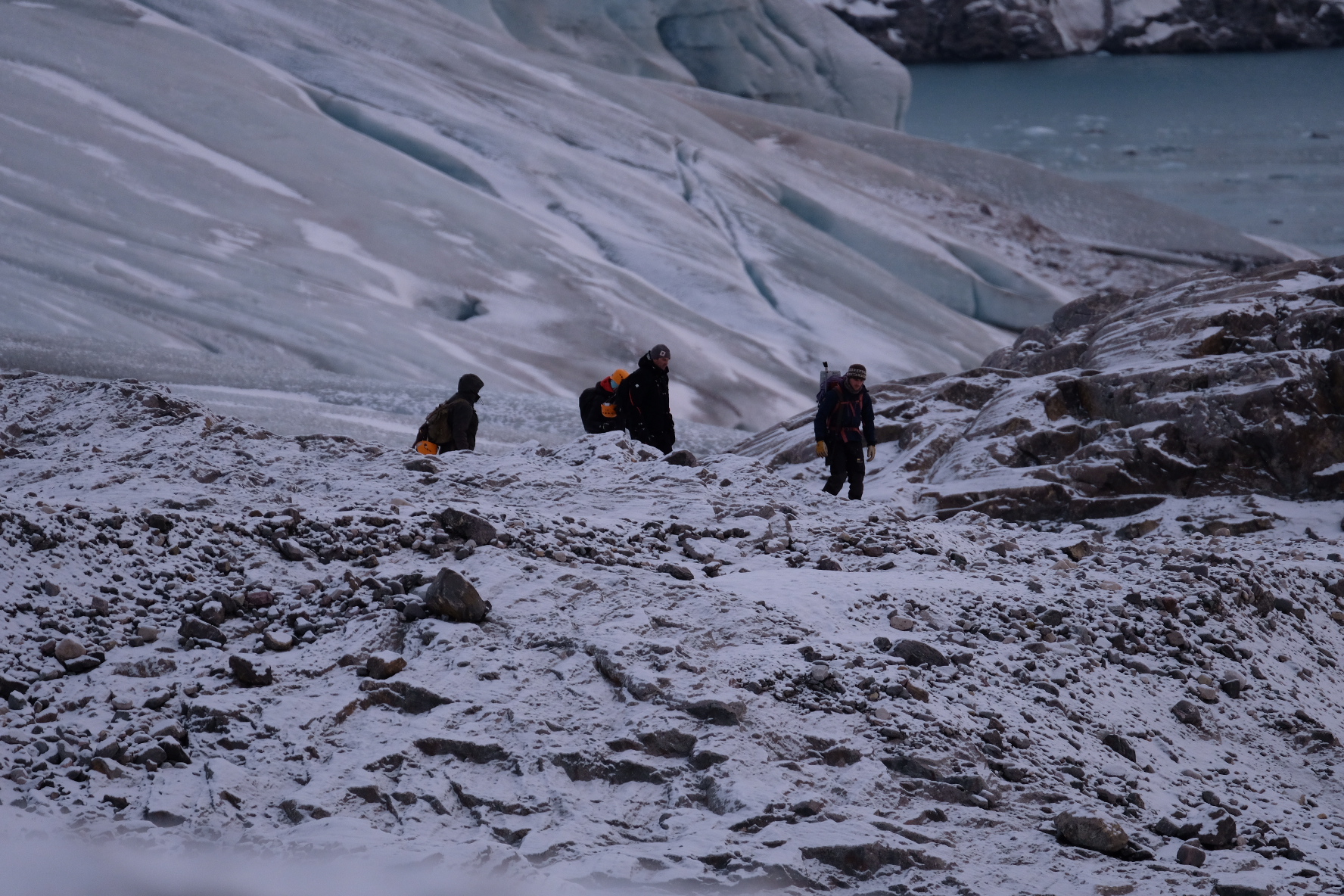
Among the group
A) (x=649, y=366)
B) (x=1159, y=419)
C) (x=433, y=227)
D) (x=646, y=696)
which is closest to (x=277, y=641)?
(x=646, y=696)

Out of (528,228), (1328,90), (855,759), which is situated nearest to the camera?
(855,759)

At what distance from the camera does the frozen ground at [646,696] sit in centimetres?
334

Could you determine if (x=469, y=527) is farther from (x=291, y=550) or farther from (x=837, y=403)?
(x=837, y=403)

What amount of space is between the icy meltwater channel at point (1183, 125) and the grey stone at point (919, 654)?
24706mm

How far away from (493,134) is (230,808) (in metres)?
15.1

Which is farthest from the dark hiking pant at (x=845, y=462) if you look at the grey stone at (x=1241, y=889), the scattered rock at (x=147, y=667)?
the scattered rock at (x=147, y=667)

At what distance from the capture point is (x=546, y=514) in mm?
5297

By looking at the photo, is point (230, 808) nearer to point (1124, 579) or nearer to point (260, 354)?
point (1124, 579)

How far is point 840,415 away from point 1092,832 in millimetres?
3711

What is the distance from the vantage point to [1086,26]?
4644 cm

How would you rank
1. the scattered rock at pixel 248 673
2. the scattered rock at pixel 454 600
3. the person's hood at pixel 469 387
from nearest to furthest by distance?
the scattered rock at pixel 248 673 → the scattered rock at pixel 454 600 → the person's hood at pixel 469 387

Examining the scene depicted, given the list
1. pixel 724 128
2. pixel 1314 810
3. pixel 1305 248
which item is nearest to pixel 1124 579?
pixel 1314 810

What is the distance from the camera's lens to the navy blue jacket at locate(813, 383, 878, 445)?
6930 millimetres

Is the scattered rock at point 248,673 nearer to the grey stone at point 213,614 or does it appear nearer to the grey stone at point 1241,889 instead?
the grey stone at point 213,614
